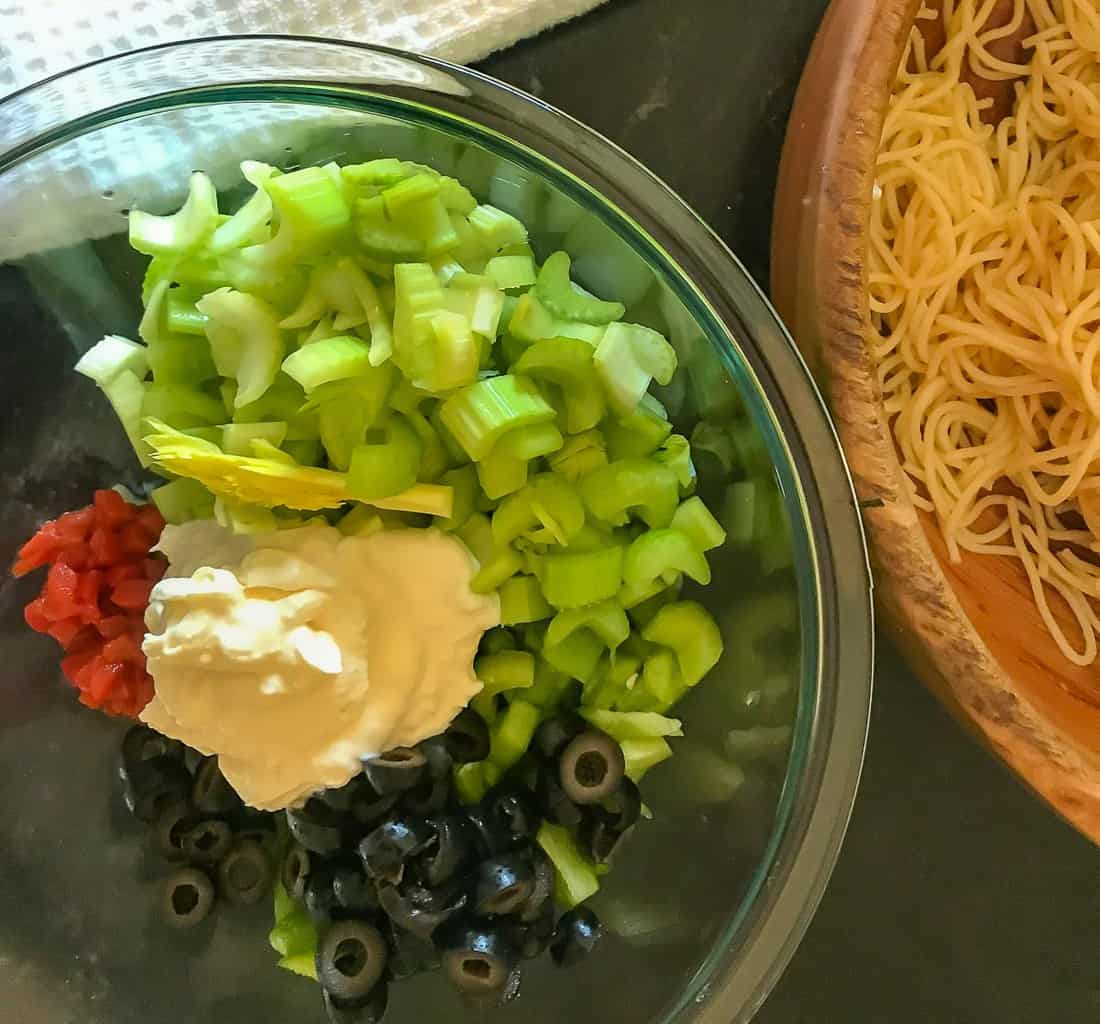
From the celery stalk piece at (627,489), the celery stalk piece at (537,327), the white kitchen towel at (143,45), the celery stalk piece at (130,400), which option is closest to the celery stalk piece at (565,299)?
the celery stalk piece at (537,327)

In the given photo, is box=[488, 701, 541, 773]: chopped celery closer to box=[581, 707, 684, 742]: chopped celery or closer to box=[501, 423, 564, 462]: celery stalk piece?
box=[581, 707, 684, 742]: chopped celery

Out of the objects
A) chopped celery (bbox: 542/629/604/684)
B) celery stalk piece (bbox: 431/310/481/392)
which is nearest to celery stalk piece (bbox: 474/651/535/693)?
chopped celery (bbox: 542/629/604/684)

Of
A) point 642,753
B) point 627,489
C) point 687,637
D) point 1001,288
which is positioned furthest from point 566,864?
point 1001,288

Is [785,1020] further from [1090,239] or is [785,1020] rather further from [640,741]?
[1090,239]

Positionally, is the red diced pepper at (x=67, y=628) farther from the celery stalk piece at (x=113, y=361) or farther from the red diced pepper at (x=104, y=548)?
the celery stalk piece at (x=113, y=361)

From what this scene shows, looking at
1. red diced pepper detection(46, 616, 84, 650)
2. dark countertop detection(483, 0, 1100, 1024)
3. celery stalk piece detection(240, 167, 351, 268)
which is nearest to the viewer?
celery stalk piece detection(240, 167, 351, 268)
